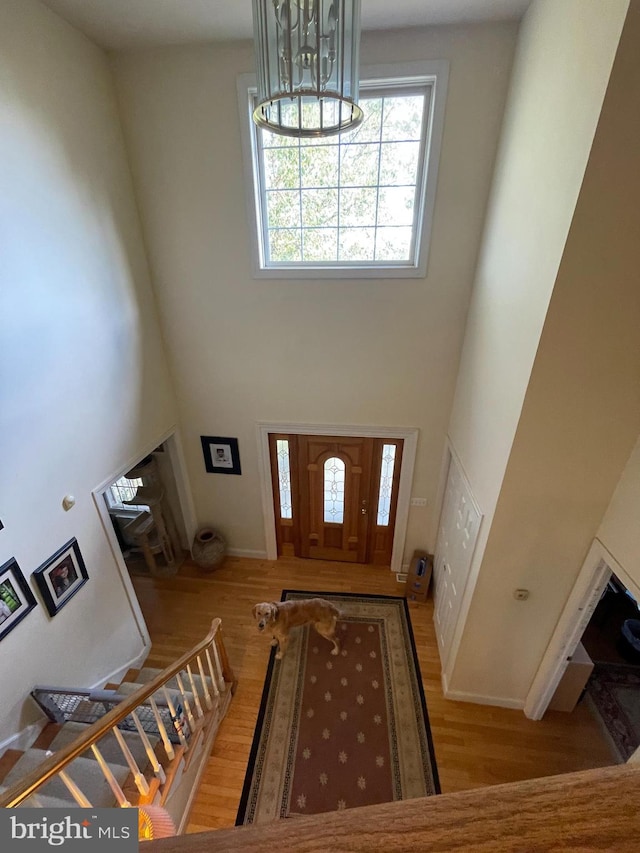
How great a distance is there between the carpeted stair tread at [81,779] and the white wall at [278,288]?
2752 mm

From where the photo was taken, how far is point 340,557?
4.99 meters

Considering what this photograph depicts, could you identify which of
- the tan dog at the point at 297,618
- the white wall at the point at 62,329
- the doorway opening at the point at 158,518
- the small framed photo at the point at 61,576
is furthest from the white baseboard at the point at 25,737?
the doorway opening at the point at 158,518

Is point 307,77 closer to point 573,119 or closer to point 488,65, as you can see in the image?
point 573,119

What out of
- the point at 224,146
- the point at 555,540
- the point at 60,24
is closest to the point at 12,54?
the point at 60,24

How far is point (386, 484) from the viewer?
4.52 metres

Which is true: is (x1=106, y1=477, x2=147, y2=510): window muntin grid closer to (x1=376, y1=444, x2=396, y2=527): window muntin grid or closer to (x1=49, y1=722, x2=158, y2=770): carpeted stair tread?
Answer: (x1=49, y1=722, x2=158, y2=770): carpeted stair tread

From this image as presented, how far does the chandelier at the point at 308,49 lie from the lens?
153cm

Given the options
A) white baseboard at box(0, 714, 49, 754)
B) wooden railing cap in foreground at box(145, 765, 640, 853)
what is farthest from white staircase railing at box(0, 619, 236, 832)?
wooden railing cap in foreground at box(145, 765, 640, 853)

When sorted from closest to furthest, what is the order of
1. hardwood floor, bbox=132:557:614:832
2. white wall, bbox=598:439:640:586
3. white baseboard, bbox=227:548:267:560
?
1. white wall, bbox=598:439:640:586
2. hardwood floor, bbox=132:557:614:832
3. white baseboard, bbox=227:548:267:560

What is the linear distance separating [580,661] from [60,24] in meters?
6.10

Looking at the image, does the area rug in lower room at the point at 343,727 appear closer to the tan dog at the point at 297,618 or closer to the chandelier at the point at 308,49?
the tan dog at the point at 297,618

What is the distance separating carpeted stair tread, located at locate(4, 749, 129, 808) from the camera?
2.13 meters

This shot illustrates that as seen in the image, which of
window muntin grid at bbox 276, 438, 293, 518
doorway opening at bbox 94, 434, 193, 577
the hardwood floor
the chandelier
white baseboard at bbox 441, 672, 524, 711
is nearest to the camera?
the chandelier

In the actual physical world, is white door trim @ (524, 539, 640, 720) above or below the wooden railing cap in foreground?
below
